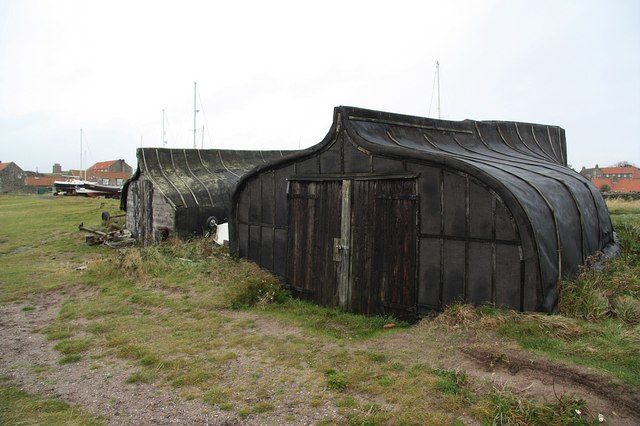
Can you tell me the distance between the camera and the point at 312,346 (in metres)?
7.89

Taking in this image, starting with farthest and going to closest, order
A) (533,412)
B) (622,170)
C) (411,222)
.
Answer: (622,170)
(411,222)
(533,412)

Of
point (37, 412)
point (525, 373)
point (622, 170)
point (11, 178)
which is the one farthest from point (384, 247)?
point (622, 170)

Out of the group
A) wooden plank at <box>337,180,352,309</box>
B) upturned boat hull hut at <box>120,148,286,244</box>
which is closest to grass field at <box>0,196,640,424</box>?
wooden plank at <box>337,180,352,309</box>

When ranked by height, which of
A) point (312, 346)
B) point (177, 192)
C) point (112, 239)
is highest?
point (177, 192)

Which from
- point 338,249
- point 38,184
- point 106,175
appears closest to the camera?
point 338,249

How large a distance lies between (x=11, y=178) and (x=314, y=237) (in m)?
70.2

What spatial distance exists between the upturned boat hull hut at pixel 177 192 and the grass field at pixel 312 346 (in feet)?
19.6

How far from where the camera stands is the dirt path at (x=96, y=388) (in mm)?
5727

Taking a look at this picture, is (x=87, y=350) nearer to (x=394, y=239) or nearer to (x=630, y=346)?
(x=394, y=239)

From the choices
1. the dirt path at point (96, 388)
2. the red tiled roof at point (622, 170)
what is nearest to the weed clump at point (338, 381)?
the dirt path at point (96, 388)

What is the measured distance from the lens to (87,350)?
324 inches

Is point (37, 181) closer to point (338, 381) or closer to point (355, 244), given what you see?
point (355, 244)

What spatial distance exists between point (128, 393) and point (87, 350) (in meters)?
2.31

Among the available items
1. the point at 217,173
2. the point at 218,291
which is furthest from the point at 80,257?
the point at 218,291
